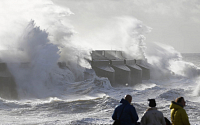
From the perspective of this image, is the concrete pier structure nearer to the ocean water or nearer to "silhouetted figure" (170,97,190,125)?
the ocean water

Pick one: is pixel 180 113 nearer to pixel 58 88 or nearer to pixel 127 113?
pixel 127 113

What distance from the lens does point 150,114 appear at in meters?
3.72

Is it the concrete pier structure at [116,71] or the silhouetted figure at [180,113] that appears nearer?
the silhouetted figure at [180,113]

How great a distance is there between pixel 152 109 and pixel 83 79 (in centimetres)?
1743

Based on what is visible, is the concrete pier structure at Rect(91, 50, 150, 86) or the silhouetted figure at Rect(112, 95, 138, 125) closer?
the silhouetted figure at Rect(112, 95, 138, 125)

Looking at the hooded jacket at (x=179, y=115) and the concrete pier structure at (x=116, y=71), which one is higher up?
the concrete pier structure at (x=116, y=71)

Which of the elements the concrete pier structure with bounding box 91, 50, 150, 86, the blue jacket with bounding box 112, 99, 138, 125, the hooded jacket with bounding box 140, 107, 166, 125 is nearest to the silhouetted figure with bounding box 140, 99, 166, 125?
the hooded jacket with bounding box 140, 107, 166, 125

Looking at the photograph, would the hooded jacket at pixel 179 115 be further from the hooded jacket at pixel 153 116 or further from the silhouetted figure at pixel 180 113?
the hooded jacket at pixel 153 116

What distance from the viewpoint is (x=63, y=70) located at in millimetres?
19406

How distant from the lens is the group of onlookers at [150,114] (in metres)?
3.72

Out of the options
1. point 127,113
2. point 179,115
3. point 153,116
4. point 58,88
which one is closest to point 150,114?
point 153,116

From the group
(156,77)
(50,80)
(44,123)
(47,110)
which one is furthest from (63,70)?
(156,77)

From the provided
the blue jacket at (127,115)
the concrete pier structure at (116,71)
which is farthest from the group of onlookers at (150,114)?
the concrete pier structure at (116,71)

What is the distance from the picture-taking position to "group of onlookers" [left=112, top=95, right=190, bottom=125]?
3.72 m
